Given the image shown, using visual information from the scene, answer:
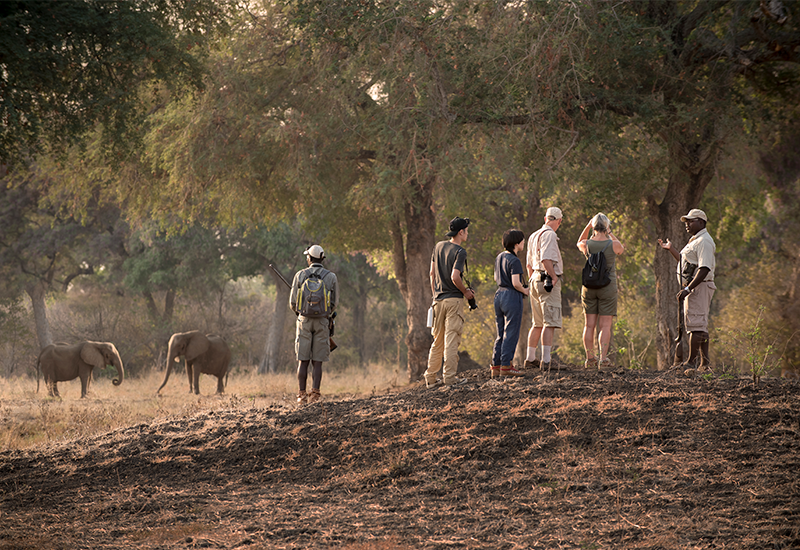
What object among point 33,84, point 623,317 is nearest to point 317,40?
point 33,84

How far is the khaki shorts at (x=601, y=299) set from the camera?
358 inches

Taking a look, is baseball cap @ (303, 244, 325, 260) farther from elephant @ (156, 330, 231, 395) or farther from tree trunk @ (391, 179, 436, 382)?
elephant @ (156, 330, 231, 395)

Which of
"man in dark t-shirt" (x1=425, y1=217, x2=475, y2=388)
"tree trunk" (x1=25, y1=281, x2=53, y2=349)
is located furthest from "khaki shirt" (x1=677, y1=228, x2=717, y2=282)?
"tree trunk" (x1=25, y1=281, x2=53, y2=349)

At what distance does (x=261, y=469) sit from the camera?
23.6 feet

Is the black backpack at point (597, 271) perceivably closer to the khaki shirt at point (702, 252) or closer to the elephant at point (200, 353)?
the khaki shirt at point (702, 252)

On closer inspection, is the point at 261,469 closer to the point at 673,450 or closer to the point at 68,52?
the point at 673,450

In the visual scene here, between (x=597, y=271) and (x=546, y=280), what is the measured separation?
27.8 inches

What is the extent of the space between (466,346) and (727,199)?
400 inches

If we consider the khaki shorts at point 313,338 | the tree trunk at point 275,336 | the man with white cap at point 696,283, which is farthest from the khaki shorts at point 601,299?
the tree trunk at point 275,336

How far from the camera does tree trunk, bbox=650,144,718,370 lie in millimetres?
11945

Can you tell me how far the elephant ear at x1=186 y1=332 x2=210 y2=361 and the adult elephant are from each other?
1.44 m

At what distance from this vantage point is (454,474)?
21.1 ft

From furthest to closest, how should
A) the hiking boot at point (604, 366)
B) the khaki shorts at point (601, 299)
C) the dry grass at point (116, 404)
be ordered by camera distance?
the dry grass at point (116, 404) → the khaki shorts at point (601, 299) → the hiking boot at point (604, 366)

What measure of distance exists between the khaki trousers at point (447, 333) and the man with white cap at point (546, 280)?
2.83ft
